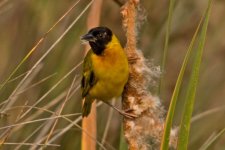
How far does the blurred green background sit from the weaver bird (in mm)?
99

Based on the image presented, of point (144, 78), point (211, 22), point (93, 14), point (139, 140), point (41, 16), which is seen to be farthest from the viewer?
point (211, 22)

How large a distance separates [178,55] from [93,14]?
39.5 inches

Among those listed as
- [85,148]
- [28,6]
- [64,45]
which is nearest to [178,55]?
[64,45]

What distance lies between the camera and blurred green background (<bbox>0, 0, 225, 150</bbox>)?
3.29 meters

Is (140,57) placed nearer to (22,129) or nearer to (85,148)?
(85,148)

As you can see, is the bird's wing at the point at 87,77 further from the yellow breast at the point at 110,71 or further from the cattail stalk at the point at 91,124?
the cattail stalk at the point at 91,124

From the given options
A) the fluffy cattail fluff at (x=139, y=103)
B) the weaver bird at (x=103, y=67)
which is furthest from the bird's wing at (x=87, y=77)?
the fluffy cattail fluff at (x=139, y=103)

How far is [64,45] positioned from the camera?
10.9 ft

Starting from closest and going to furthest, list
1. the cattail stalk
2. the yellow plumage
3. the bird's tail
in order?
the cattail stalk → the bird's tail → the yellow plumage

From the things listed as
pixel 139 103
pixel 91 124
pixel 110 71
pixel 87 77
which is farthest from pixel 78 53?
pixel 139 103

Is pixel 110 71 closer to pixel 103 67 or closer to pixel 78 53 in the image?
pixel 103 67

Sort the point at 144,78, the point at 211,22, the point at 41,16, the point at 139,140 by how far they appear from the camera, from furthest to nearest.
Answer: the point at 211,22 → the point at 41,16 → the point at 144,78 → the point at 139,140

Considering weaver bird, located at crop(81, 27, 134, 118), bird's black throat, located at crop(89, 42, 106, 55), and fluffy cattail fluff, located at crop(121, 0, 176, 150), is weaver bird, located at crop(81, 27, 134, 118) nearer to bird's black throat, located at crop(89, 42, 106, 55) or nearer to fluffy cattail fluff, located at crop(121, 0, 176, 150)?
bird's black throat, located at crop(89, 42, 106, 55)

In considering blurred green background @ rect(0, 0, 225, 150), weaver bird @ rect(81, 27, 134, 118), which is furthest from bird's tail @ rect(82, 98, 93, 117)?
blurred green background @ rect(0, 0, 225, 150)
